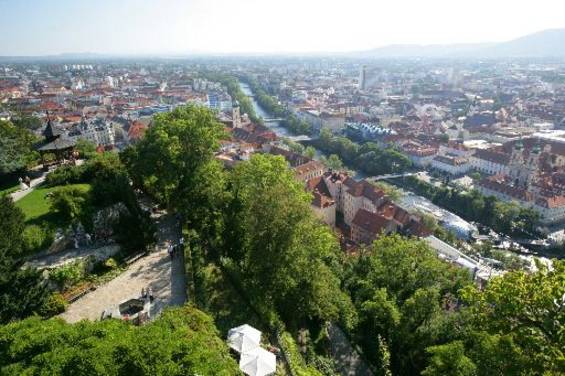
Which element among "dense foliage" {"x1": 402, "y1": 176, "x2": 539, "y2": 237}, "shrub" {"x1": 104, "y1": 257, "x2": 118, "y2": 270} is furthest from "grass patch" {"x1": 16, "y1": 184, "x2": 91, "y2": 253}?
"dense foliage" {"x1": 402, "y1": 176, "x2": 539, "y2": 237}

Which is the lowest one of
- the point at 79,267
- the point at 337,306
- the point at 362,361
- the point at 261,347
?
the point at 362,361

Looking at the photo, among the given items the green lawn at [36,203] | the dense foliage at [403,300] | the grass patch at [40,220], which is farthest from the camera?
the green lawn at [36,203]

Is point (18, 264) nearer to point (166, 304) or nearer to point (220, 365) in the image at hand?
point (166, 304)

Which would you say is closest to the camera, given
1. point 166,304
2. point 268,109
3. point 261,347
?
point 261,347

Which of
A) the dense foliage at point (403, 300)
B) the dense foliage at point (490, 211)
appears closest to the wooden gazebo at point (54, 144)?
the dense foliage at point (403, 300)

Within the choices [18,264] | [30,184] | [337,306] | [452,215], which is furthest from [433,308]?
[452,215]

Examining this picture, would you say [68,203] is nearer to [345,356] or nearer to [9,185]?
[9,185]

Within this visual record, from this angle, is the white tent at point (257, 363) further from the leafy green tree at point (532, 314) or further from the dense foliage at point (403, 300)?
the leafy green tree at point (532, 314)
